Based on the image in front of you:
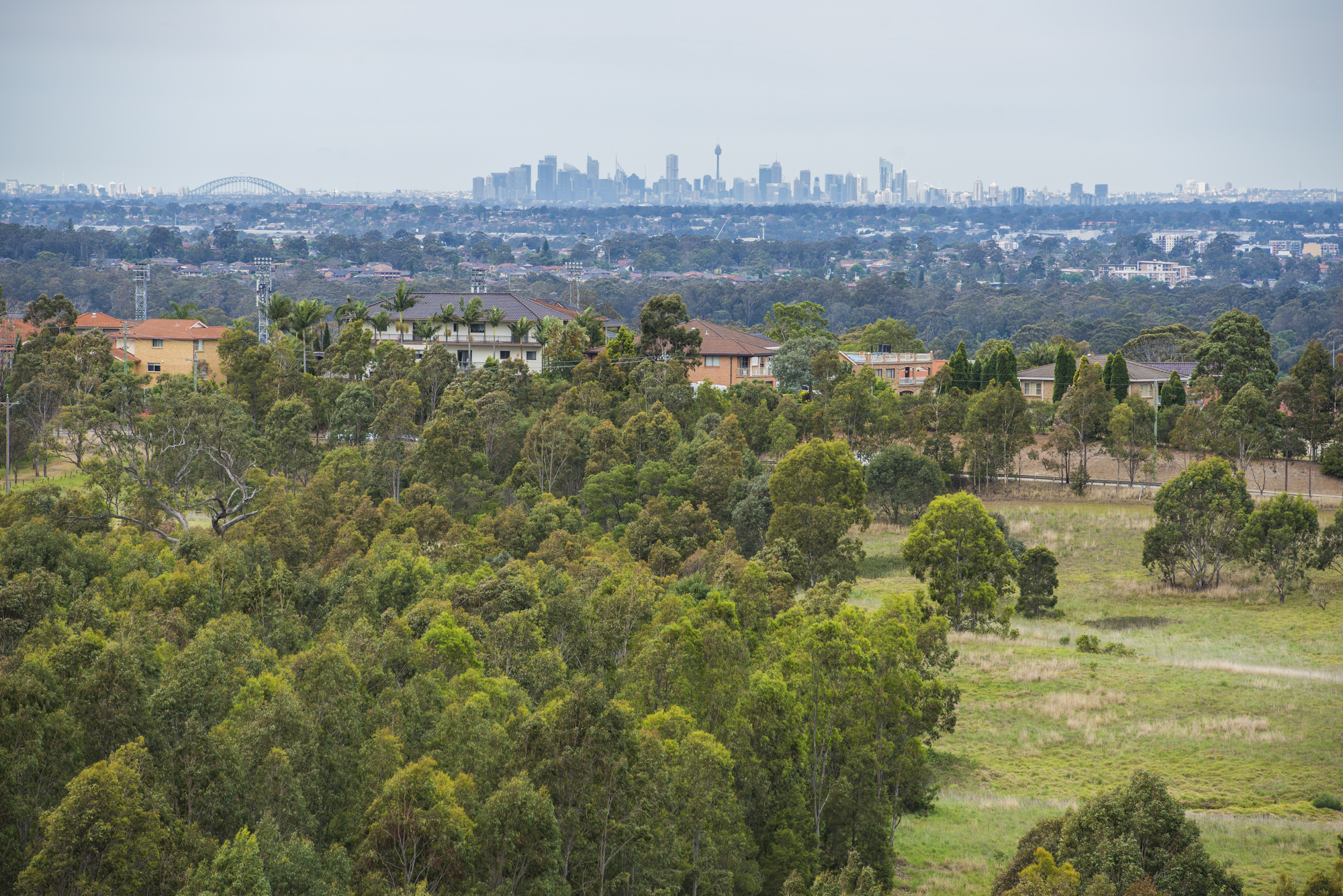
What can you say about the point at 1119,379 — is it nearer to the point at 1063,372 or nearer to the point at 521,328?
the point at 1063,372

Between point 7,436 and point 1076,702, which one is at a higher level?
point 7,436

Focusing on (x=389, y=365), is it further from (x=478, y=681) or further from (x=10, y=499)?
(x=478, y=681)

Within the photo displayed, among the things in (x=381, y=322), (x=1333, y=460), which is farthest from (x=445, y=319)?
(x=1333, y=460)

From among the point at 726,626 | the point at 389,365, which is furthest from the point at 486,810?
the point at 389,365

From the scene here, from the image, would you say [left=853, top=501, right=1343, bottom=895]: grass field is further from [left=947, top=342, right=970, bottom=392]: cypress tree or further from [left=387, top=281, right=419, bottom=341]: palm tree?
[left=387, top=281, right=419, bottom=341]: palm tree

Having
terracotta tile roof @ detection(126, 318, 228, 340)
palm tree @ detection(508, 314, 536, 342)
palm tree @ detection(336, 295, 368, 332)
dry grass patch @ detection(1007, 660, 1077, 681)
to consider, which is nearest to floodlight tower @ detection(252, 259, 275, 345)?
terracotta tile roof @ detection(126, 318, 228, 340)
